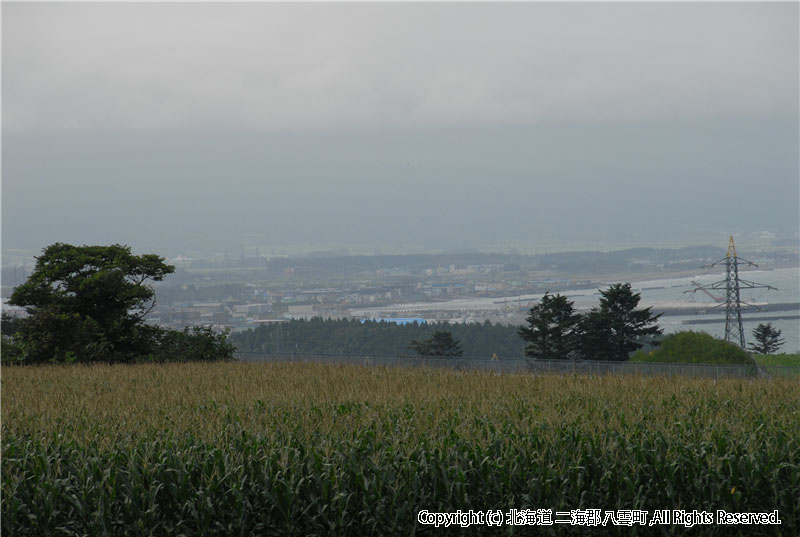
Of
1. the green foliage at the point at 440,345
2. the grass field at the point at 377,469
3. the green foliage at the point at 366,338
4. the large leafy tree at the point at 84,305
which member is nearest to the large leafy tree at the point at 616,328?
the green foliage at the point at 440,345

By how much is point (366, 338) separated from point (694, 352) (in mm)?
44188

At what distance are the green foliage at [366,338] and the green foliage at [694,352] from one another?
3476 centimetres

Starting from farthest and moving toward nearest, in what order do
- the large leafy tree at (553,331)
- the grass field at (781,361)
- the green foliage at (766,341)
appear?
the green foliage at (766,341), the large leafy tree at (553,331), the grass field at (781,361)

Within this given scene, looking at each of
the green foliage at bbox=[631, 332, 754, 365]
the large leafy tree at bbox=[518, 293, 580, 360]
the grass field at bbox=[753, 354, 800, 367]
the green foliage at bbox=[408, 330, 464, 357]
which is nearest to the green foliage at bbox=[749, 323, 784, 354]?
the grass field at bbox=[753, 354, 800, 367]

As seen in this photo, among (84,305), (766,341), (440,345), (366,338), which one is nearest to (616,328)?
(440,345)

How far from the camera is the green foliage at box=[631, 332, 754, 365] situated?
35.1 meters

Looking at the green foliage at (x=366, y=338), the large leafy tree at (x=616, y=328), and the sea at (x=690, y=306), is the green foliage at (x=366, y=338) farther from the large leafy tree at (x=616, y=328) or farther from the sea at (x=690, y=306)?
the sea at (x=690, y=306)

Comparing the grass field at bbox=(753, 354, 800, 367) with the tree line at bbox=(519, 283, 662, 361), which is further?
the tree line at bbox=(519, 283, 662, 361)

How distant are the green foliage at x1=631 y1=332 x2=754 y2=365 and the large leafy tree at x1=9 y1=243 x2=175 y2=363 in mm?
23067

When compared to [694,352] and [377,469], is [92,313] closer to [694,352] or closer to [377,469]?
[377,469]

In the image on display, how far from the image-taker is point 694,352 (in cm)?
3597

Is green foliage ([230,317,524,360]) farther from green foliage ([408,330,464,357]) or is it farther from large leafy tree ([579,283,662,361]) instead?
large leafy tree ([579,283,662,361])

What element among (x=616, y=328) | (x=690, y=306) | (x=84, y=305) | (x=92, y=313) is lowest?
(x=616, y=328)

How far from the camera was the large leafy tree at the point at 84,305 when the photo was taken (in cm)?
2352
